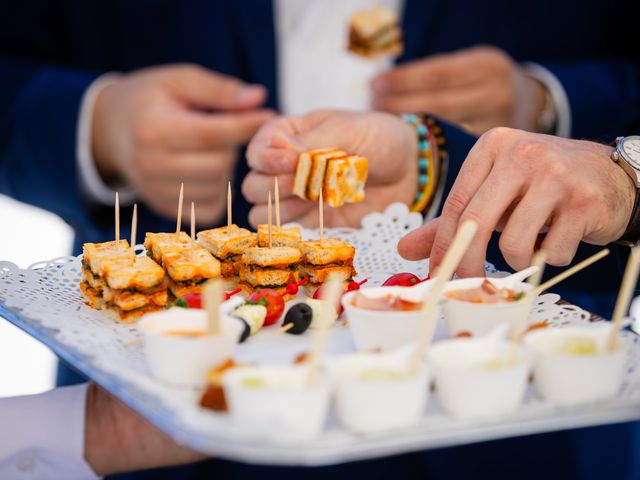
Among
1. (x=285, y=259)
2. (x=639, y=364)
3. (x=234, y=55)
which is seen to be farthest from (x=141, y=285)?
(x=234, y=55)

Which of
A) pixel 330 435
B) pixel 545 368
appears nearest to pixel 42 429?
pixel 330 435

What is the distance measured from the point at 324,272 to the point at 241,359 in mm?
626

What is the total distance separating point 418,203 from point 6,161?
6.08 feet

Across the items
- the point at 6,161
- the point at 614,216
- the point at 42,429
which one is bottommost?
the point at 42,429

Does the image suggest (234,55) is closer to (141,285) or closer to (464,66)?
(464,66)

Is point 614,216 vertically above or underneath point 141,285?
above

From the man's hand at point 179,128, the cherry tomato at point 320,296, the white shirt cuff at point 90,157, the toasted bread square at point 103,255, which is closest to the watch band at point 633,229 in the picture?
the cherry tomato at point 320,296

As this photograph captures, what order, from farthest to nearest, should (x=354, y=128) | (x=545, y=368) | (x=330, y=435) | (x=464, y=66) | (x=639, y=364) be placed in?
1. (x=464, y=66)
2. (x=354, y=128)
3. (x=639, y=364)
4. (x=545, y=368)
5. (x=330, y=435)

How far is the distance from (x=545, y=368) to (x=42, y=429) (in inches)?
48.4

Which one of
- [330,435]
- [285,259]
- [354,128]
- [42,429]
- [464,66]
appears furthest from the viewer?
[464,66]

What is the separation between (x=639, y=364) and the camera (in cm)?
172

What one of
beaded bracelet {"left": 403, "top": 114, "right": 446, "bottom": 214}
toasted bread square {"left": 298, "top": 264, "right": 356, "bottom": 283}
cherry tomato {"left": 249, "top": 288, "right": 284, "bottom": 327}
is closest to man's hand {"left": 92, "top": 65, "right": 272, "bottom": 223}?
beaded bracelet {"left": 403, "top": 114, "right": 446, "bottom": 214}

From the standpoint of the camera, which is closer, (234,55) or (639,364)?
(639,364)

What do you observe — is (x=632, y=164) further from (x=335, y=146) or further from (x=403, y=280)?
(x=335, y=146)
